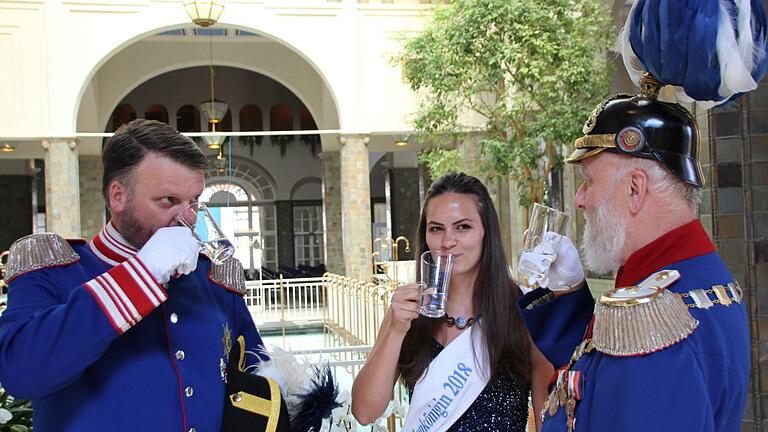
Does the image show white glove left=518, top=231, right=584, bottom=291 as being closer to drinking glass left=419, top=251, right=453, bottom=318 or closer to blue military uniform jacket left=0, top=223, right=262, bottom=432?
drinking glass left=419, top=251, right=453, bottom=318

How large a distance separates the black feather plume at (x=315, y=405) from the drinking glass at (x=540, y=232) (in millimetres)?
591

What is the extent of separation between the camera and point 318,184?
2314 cm

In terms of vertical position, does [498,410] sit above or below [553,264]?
below

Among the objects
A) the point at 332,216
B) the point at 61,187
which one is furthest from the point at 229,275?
the point at 332,216

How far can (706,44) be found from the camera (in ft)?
4.29

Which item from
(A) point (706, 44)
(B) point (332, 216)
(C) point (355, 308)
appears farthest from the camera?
(B) point (332, 216)

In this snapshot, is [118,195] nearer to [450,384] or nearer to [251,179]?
[450,384]

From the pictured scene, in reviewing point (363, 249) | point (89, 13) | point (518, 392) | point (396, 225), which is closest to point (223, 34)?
point (89, 13)

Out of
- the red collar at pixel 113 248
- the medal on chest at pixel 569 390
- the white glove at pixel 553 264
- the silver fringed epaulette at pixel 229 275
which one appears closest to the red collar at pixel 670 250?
the medal on chest at pixel 569 390

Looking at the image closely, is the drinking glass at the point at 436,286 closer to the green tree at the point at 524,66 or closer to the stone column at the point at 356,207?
the green tree at the point at 524,66

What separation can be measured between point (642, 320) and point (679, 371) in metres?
0.10

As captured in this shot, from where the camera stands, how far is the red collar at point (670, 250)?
1338mm

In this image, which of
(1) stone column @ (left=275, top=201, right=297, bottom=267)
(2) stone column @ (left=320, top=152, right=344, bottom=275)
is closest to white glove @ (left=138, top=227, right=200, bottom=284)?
(2) stone column @ (left=320, top=152, right=344, bottom=275)

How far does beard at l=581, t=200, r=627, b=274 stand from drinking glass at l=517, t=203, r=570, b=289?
369 mm
